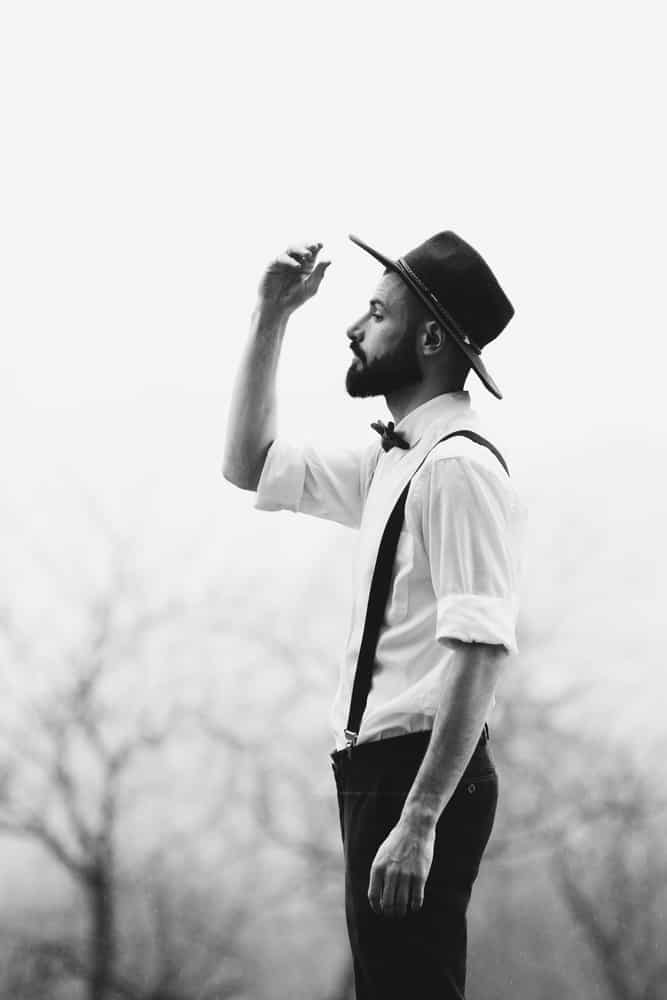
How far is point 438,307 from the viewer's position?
151cm

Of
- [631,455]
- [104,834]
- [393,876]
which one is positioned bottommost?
[104,834]

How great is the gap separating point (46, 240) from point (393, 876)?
1748 millimetres

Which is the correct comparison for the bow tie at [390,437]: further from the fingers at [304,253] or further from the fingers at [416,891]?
the fingers at [416,891]

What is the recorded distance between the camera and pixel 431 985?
1287mm

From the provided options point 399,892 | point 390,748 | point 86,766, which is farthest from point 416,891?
point 86,766

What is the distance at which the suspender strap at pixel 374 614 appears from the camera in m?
1.38

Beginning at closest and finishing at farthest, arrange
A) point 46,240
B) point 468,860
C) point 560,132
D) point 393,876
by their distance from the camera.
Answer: point 393,876 < point 468,860 < point 46,240 < point 560,132

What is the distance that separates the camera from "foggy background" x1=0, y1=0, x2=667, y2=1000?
7.91 ft

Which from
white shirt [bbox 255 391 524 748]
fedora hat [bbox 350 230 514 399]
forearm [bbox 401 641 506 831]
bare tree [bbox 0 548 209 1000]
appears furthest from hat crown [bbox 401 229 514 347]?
bare tree [bbox 0 548 209 1000]

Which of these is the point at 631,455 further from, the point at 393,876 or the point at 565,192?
the point at 393,876

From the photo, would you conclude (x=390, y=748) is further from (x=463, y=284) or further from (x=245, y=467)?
(x=463, y=284)

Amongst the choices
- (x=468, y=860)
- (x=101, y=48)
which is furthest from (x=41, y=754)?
(x=101, y=48)

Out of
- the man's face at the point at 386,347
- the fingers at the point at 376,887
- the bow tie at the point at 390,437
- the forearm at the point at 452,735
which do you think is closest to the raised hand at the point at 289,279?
the man's face at the point at 386,347

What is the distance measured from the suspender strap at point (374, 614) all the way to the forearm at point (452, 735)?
4.8 inches
